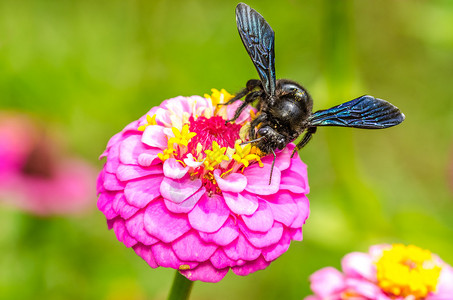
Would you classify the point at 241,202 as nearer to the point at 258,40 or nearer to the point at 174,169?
the point at 174,169

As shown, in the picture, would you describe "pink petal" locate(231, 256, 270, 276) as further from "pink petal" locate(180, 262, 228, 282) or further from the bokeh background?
the bokeh background

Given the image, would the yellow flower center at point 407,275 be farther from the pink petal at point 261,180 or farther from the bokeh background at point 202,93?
the bokeh background at point 202,93

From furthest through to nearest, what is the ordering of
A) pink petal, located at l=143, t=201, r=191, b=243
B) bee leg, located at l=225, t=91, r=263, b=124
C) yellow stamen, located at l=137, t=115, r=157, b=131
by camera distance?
1. bee leg, located at l=225, t=91, r=263, b=124
2. yellow stamen, located at l=137, t=115, r=157, b=131
3. pink petal, located at l=143, t=201, r=191, b=243

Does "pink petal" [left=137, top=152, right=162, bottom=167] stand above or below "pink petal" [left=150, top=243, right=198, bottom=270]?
above

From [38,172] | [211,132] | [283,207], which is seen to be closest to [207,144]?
[211,132]

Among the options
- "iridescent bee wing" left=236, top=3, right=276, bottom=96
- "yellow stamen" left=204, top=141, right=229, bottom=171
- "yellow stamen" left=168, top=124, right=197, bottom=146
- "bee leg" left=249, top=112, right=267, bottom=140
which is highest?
"iridescent bee wing" left=236, top=3, right=276, bottom=96

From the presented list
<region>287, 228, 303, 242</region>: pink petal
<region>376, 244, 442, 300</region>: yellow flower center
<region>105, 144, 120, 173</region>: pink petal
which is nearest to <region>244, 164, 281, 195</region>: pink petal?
<region>287, 228, 303, 242</region>: pink petal
